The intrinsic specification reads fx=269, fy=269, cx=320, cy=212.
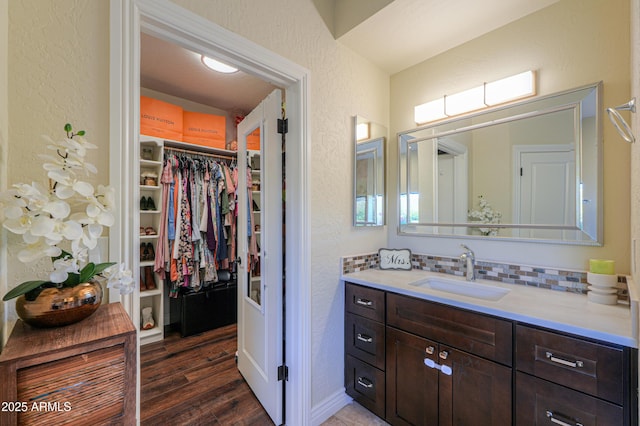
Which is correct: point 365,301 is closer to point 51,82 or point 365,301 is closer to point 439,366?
point 439,366

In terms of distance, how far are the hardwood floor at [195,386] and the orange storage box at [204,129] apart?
2136 mm

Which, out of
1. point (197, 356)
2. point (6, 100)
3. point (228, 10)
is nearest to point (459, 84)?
point (228, 10)

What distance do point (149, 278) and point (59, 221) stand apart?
8.29 feet

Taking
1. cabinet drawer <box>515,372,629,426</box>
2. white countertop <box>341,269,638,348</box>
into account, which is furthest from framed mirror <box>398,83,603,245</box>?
cabinet drawer <box>515,372,629,426</box>

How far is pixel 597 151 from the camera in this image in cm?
137

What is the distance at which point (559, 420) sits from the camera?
104cm

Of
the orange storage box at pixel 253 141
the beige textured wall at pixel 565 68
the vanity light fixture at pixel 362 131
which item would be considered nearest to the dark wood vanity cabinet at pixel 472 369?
the beige textured wall at pixel 565 68

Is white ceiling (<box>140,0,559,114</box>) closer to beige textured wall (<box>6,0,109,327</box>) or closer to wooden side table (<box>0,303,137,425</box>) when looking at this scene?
beige textured wall (<box>6,0,109,327</box>)

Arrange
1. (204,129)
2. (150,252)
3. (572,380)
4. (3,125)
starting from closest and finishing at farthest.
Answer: (3,125)
(572,380)
(150,252)
(204,129)

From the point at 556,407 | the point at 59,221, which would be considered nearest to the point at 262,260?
the point at 59,221

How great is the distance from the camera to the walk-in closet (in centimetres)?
265

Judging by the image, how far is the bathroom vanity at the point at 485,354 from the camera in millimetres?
980

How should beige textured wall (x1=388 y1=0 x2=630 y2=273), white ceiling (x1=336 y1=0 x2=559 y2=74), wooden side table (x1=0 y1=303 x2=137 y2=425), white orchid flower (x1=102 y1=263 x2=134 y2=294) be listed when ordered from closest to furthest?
wooden side table (x1=0 y1=303 x2=137 y2=425) < white orchid flower (x1=102 y1=263 x2=134 y2=294) < beige textured wall (x1=388 y1=0 x2=630 y2=273) < white ceiling (x1=336 y1=0 x2=559 y2=74)

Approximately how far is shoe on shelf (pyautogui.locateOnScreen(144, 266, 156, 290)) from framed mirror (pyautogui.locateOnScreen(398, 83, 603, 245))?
2.59 m
